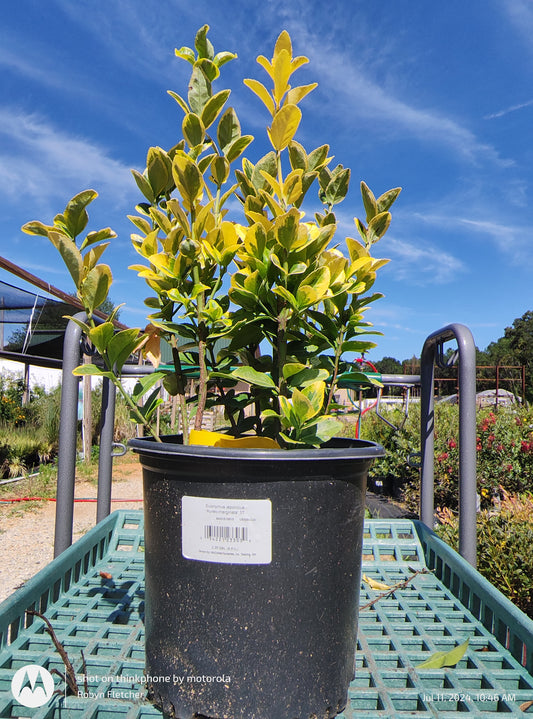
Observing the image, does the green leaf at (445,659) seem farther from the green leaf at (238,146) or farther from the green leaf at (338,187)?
the green leaf at (238,146)

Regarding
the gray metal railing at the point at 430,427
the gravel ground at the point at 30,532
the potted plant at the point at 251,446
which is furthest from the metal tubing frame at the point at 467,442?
the gravel ground at the point at 30,532

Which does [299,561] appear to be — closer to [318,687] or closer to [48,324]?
[318,687]

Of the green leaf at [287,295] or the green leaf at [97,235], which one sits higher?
the green leaf at [97,235]

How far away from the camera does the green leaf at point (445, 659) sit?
71cm

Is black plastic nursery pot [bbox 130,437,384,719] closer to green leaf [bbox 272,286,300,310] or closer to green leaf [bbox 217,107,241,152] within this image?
green leaf [bbox 272,286,300,310]

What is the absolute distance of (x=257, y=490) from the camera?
2.02ft

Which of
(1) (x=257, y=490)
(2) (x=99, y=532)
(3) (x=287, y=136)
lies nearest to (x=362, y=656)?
(1) (x=257, y=490)

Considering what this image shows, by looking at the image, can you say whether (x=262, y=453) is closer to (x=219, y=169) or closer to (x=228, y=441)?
(x=228, y=441)

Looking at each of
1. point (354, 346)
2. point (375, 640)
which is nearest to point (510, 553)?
point (375, 640)

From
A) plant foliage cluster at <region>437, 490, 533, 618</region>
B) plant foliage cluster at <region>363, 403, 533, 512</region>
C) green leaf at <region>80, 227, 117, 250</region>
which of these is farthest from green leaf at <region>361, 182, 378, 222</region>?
plant foliage cluster at <region>363, 403, 533, 512</region>

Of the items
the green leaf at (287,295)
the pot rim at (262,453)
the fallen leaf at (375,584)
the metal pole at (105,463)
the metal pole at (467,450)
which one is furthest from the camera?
the metal pole at (105,463)

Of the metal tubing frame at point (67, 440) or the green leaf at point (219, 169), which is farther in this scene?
the metal tubing frame at point (67, 440)

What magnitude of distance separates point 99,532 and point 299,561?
2.38ft

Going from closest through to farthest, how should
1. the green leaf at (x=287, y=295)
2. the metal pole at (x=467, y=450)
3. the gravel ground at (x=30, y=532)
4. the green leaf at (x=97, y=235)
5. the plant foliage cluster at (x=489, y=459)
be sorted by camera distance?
the green leaf at (x=287, y=295), the green leaf at (x=97, y=235), the metal pole at (x=467, y=450), the gravel ground at (x=30, y=532), the plant foliage cluster at (x=489, y=459)
